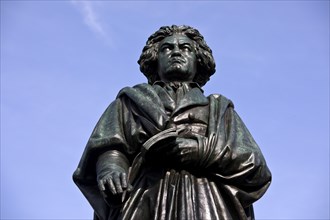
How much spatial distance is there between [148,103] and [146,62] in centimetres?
183

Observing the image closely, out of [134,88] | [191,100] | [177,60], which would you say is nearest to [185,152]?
[191,100]

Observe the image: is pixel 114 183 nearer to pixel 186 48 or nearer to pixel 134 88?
pixel 134 88

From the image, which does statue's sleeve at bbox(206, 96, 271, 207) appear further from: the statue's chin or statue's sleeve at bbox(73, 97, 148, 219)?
the statue's chin

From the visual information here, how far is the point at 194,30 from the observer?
12.4 m

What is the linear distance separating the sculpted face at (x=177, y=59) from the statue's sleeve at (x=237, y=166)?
1391 mm

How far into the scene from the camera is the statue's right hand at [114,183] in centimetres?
924

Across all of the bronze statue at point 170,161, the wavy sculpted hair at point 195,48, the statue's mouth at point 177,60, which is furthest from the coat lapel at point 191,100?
the wavy sculpted hair at point 195,48

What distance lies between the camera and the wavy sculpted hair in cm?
1216

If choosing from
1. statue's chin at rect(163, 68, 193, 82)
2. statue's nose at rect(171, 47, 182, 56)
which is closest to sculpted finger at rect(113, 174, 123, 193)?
statue's chin at rect(163, 68, 193, 82)

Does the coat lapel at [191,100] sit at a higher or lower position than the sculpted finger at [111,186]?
higher

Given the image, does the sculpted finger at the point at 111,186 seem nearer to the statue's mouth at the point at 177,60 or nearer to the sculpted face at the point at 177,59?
the sculpted face at the point at 177,59

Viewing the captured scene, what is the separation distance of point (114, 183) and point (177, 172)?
947mm

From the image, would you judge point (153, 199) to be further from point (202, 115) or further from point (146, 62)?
point (146, 62)

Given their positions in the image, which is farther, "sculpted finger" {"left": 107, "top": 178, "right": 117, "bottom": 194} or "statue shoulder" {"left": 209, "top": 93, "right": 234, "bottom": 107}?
"statue shoulder" {"left": 209, "top": 93, "right": 234, "bottom": 107}
